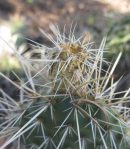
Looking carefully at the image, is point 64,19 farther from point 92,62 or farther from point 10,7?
point 92,62

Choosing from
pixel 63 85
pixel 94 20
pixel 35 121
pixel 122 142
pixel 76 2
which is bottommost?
pixel 122 142

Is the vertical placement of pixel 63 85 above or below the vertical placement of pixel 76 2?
below

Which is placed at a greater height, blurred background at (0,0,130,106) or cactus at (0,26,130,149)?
blurred background at (0,0,130,106)

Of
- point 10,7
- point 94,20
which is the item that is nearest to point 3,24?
point 10,7

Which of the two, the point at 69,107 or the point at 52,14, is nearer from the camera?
the point at 69,107

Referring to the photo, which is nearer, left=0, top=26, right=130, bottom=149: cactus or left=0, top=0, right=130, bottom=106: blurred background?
left=0, top=26, right=130, bottom=149: cactus

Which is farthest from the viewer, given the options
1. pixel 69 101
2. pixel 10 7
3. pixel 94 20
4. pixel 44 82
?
pixel 10 7

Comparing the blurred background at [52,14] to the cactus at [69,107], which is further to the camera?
the blurred background at [52,14]

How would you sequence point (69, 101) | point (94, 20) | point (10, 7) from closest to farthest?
1. point (69, 101)
2. point (94, 20)
3. point (10, 7)

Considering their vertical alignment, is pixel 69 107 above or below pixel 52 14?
below

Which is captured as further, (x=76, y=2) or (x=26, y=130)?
(x=76, y=2)

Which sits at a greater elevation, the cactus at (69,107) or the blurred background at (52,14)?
the blurred background at (52,14)
